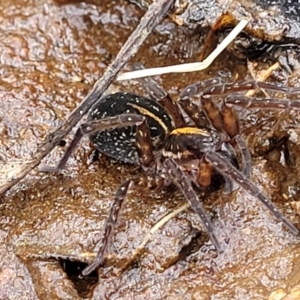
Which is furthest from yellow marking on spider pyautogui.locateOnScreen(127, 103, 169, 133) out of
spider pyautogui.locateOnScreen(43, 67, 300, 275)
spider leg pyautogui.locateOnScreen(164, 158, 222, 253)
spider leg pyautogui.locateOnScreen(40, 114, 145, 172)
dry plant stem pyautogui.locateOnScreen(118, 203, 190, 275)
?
dry plant stem pyautogui.locateOnScreen(118, 203, 190, 275)

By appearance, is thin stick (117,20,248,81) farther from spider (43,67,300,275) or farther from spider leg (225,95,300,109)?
spider leg (225,95,300,109)

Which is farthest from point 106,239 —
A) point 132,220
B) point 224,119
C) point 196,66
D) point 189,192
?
point 196,66

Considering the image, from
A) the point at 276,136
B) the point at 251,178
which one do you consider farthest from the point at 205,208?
the point at 276,136

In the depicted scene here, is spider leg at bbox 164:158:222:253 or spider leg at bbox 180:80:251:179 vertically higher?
spider leg at bbox 180:80:251:179

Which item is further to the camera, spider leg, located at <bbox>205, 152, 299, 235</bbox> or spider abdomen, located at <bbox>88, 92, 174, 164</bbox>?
spider abdomen, located at <bbox>88, 92, 174, 164</bbox>

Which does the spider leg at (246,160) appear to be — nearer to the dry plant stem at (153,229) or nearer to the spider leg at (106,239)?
the dry plant stem at (153,229)

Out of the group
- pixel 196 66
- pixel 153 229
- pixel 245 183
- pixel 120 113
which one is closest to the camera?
pixel 245 183

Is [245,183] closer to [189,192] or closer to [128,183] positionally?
[189,192]

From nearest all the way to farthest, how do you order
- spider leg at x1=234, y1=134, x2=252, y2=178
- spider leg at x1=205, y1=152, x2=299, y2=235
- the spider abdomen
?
spider leg at x1=205, y1=152, x2=299, y2=235 → spider leg at x1=234, y1=134, x2=252, y2=178 → the spider abdomen
